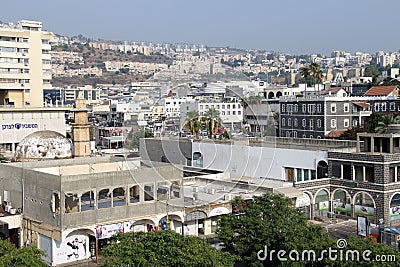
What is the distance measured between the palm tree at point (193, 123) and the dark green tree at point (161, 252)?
625cm

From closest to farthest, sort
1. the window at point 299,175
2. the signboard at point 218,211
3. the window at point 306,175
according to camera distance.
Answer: the signboard at point 218,211, the window at point 306,175, the window at point 299,175

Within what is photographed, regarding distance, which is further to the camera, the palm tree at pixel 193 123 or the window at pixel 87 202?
the window at pixel 87 202

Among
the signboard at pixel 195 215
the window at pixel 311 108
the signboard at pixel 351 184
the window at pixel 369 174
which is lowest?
the signboard at pixel 195 215

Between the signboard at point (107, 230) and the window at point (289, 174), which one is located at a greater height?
the window at point (289, 174)

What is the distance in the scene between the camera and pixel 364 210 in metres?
33.5

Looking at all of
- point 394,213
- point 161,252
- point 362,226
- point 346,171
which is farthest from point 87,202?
point 394,213

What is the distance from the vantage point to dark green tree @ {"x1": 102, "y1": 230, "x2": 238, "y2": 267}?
18.2m

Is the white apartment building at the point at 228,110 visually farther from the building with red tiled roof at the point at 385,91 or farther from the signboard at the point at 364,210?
the building with red tiled roof at the point at 385,91

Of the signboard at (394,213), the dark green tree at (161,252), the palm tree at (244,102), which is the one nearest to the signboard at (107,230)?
the dark green tree at (161,252)

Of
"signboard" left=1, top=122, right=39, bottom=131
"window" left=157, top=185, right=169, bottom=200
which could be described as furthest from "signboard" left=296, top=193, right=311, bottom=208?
"signboard" left=1, top=122, right=39, bottom=131

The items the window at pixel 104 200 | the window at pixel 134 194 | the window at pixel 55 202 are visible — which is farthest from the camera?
the window at pixel 134 194

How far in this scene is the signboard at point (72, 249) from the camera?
1038 inches

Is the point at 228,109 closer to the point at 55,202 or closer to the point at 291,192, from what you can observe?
the point at 55,202

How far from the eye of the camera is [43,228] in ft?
89.4
